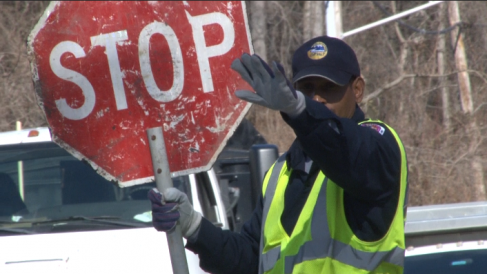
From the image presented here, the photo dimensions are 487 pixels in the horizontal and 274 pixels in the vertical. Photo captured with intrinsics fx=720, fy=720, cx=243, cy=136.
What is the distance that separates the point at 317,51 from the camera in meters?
2.29

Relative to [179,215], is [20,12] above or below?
above

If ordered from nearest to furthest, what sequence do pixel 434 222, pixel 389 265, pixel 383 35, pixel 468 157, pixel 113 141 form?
pixel 389 265
pixel 113 141
pixel 434 222
pixel 468 157
pixel 383 35

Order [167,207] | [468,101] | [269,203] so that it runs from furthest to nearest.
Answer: [468,101]
[269,203]
[167,207]

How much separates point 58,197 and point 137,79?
219 centimetres

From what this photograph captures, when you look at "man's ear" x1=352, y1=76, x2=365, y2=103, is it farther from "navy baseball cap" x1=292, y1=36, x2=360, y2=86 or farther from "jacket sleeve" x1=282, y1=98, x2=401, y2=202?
"jacket sleeve" x1=282, y1=98, x2=401, y2=202

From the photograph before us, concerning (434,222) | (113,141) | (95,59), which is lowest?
(434,222)

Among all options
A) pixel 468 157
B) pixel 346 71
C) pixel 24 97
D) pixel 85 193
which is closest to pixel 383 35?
pixel 468 157

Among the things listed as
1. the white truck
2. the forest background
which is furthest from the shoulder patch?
the forest background

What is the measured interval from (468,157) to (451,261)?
6.81 m

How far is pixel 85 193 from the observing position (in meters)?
4.28

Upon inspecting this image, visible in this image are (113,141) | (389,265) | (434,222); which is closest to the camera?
(389,265)

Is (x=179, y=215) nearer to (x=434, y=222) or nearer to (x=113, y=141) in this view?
(x=113, y=141)

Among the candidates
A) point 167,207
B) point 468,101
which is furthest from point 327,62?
point 468,101

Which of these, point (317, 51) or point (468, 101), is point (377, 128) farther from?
point (468, 101)
